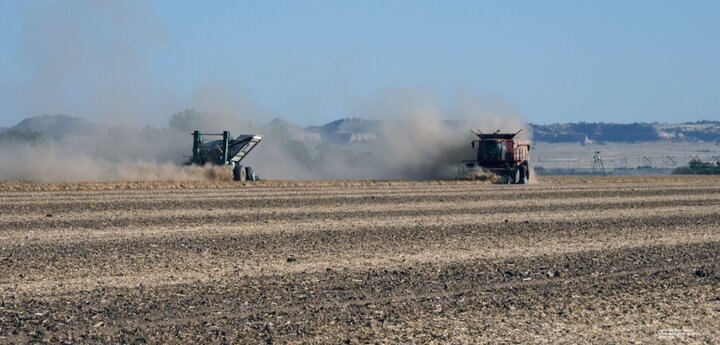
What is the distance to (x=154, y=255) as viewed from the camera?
2050 cm

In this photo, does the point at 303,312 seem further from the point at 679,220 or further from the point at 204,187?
the point at 204,187

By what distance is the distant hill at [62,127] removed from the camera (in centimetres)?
9136

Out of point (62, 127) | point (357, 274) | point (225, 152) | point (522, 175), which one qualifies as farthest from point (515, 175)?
point (62, 127)

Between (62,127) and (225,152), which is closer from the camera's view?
(225,152)

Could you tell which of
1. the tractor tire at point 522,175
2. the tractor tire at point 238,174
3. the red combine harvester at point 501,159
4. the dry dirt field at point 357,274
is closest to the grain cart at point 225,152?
the tractor tire at point 238,174

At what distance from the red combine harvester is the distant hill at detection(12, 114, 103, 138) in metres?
30.0

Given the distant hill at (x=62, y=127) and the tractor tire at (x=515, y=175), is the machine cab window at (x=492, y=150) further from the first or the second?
the distant hill at (x=62, y=127)

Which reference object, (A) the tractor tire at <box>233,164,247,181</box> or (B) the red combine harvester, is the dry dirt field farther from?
(B) the red combine harvester

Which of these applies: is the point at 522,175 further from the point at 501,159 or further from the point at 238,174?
the point at 238,174

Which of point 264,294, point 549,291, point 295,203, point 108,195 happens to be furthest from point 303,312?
point 108,195

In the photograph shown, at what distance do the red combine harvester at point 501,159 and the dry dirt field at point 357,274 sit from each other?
2510cm

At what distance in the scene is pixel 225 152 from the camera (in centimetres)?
5528

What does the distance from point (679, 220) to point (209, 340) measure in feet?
66.3

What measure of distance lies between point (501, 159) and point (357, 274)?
43194 millimetres
